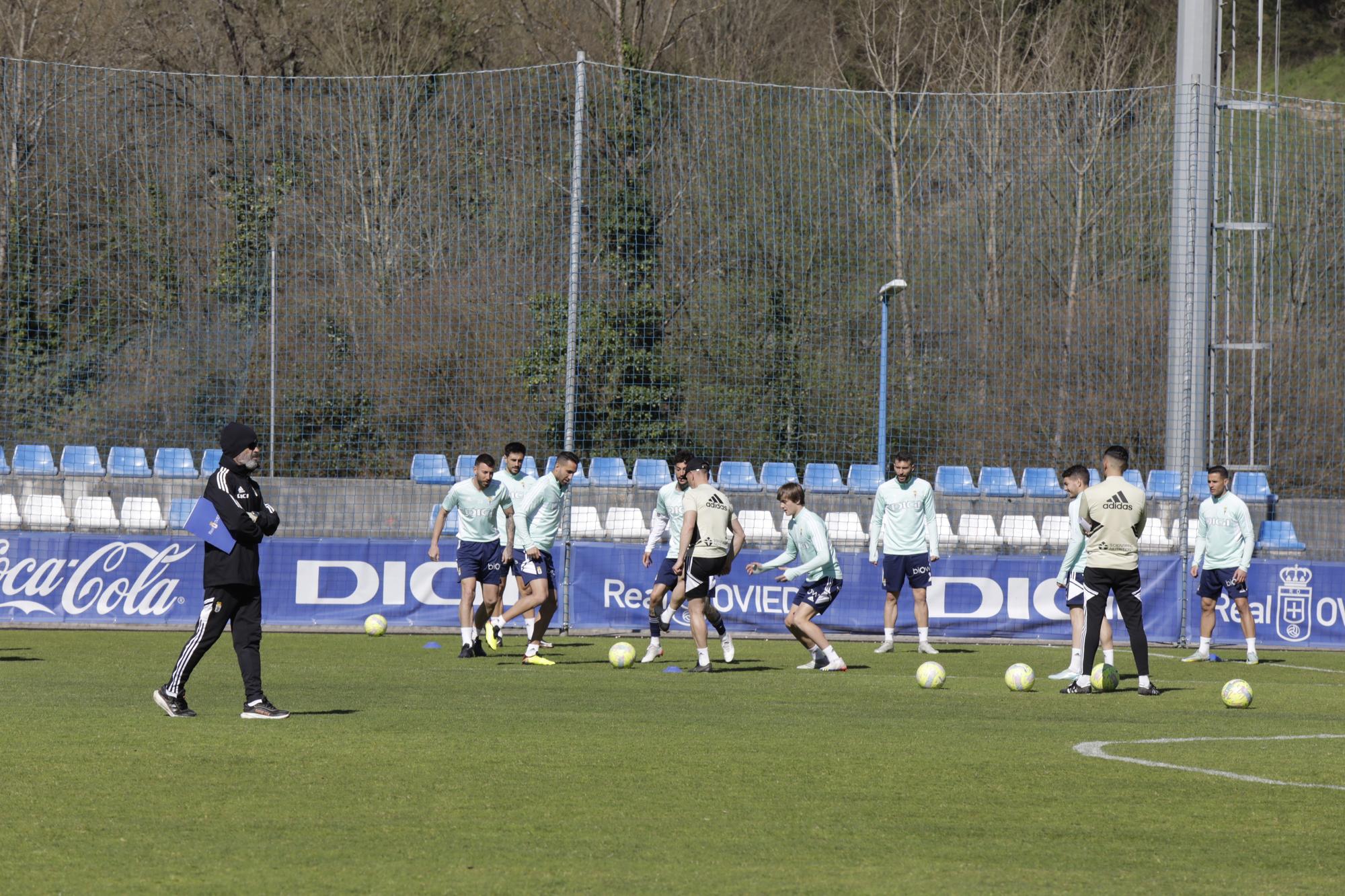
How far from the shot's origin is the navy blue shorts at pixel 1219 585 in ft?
59.8

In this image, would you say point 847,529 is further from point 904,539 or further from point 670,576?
point 670,576

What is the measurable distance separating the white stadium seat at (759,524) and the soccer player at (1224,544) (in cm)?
763

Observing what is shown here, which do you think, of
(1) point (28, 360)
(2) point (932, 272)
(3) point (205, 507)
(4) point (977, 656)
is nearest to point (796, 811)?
(3) point (205, 507)

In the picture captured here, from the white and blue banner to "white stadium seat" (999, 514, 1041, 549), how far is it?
373cm

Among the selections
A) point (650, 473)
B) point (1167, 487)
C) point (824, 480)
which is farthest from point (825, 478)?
point (1167, 487)

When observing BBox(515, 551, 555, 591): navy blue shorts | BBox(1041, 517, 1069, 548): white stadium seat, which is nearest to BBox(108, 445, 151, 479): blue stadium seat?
BBox(515, 551, 555, 591): navy blue shorts

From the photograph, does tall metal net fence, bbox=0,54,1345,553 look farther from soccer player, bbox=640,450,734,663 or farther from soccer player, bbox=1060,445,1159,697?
soccer player, bbox=1060,445,1159,697

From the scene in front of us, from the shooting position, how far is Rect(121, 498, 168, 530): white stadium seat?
22984 mm

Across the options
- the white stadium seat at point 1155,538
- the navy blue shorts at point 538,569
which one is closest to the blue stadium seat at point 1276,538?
the white stadium seat at point 1155,538

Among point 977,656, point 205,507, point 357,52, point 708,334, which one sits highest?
point 357,52

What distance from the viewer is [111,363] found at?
994 inches

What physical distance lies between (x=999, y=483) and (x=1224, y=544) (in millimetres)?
6910

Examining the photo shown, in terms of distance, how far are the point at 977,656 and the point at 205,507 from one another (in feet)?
34.4

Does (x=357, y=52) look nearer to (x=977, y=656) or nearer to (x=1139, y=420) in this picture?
(x=1139, y=420)
